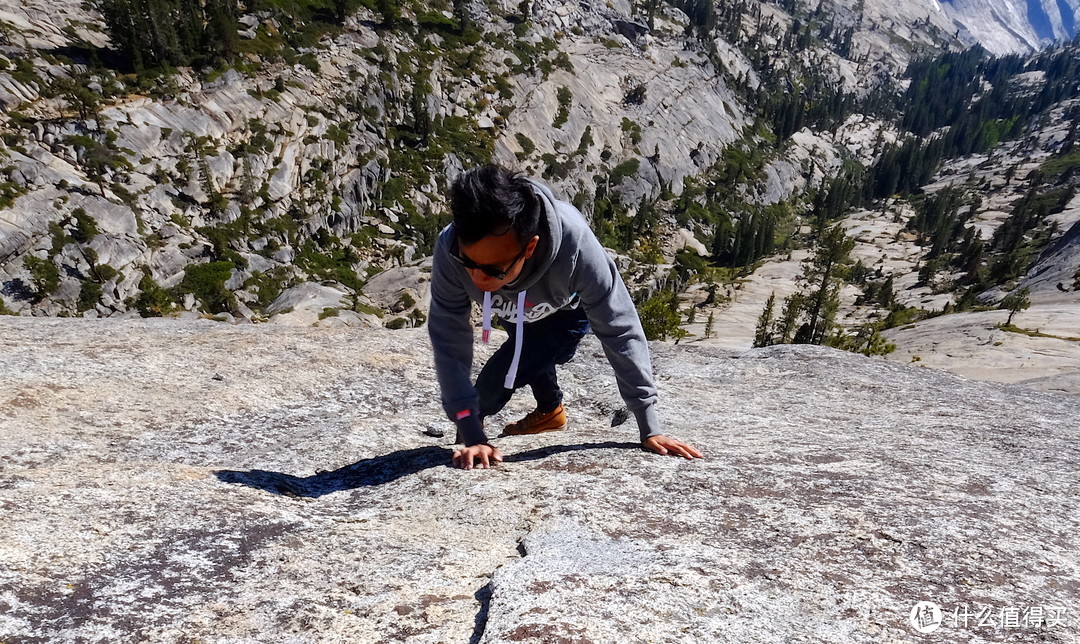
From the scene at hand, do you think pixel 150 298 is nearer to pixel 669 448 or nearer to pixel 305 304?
pixel 305 304

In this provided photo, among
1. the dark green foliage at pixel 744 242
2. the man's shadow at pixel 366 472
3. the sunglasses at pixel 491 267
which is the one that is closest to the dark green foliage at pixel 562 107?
the dark green foliage at pixel 744 242

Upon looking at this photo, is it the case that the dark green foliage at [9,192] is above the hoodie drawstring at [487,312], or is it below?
above

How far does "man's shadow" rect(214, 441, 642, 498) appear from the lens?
16.6 ft

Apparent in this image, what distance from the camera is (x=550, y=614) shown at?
297 cm

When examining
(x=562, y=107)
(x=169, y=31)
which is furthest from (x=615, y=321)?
(x=562, y=107)

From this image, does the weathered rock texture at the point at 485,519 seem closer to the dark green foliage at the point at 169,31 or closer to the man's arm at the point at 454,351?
the man's arm at the point at 454,351

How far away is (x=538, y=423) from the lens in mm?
7008

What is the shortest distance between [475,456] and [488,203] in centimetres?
285

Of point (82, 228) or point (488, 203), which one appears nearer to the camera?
point (488, 203)

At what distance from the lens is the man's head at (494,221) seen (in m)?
3.38

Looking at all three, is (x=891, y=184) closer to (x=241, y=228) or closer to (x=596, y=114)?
(x=596, y=114)

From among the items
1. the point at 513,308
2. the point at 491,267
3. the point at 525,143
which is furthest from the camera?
the point at 525,143

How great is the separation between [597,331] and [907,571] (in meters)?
2.92

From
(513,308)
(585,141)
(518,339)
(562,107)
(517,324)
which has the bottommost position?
(518,339)
